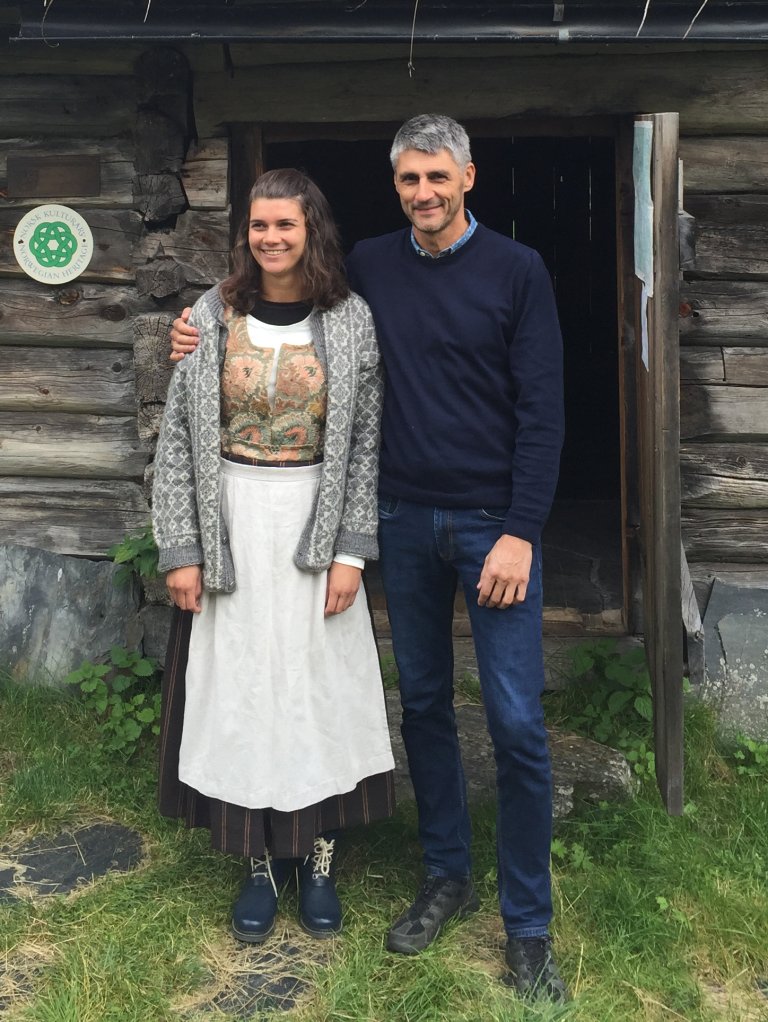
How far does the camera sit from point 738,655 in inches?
179

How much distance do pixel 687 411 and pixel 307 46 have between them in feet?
6.60

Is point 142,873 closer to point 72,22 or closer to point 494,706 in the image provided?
point 494,706

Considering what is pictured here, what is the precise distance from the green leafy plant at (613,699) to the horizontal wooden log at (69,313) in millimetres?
2279

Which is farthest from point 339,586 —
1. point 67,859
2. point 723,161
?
point 723,161

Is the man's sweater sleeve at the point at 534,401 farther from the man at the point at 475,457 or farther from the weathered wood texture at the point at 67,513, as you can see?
the weathered wood texture at the point at 67,513

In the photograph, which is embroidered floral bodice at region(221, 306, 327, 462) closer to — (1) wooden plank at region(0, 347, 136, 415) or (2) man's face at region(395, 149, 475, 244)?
(2) man's face at region(395, 149, 475, 244)

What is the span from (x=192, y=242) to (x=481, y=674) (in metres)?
2.19

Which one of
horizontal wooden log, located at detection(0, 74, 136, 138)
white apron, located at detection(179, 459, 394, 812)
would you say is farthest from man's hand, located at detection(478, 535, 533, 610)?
horizontal wooden log, located at detection(0, 74, 136, 138)

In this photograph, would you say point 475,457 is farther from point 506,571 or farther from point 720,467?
point 720,467

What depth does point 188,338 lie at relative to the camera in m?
2.96

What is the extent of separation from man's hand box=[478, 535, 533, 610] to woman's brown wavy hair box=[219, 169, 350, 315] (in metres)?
0.78

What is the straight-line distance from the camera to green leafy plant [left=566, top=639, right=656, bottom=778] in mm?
4230

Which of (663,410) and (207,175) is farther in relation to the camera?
(207,175)

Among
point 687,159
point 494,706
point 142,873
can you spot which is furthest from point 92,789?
point 687,159
